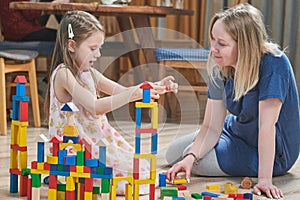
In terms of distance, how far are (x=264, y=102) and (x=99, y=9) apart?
142 centimetres

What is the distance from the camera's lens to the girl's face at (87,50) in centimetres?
189

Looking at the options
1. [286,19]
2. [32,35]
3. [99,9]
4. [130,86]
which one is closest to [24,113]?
[130,86]

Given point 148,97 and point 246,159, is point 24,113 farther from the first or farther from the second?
point 246,159

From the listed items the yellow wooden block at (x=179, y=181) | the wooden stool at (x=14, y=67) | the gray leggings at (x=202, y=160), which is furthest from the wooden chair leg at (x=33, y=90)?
the yellow wooden block at (x=179, y=181)

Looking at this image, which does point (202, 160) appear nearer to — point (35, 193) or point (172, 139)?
point (172, 139)

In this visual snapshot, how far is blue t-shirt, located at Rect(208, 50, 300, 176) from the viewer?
6.63 ft

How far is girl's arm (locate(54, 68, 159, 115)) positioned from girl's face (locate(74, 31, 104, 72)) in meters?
0.05

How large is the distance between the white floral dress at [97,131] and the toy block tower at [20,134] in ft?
0.51

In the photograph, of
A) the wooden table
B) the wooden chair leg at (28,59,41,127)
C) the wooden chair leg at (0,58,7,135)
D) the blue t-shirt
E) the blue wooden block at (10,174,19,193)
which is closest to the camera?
the blue wooden block at (10,174,19,193)

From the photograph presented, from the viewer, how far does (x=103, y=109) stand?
1.81m

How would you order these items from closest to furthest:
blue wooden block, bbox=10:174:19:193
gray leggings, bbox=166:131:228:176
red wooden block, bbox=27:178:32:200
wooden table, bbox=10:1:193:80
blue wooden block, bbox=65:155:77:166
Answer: blue wooden block, bbox=65:155:77:166, red wooden block, bbox=27:178:32:200, blue wooden block, bbox=10:174:19:193, gray leggings, bbox=166:131:228:176, wooden table, bbox=10:1:193:80

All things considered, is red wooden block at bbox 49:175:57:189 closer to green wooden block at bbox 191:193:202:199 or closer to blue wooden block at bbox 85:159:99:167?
blue wooden block at bbox 85:159:99:167

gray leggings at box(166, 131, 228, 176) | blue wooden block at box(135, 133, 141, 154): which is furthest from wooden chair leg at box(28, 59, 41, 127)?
blue wooden block at box(135, 133, 141, 154)

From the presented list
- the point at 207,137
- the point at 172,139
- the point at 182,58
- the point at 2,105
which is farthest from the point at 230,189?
the point at 2,105
